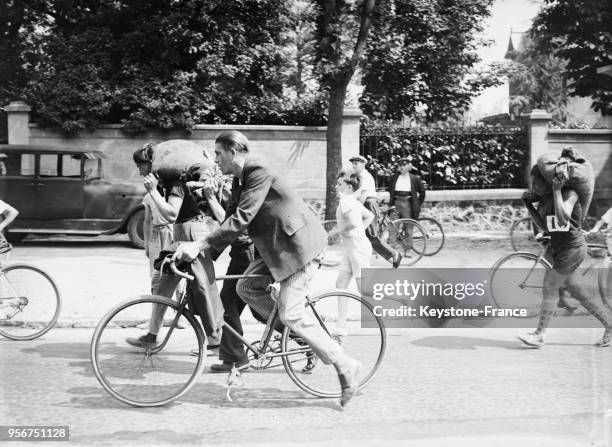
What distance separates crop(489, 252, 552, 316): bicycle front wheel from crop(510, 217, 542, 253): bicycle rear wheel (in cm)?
546

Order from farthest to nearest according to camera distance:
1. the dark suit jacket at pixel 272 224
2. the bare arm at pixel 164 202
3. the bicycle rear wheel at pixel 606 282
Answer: the bicycle rear wheel at pixel 606 282 < the bare arm at pixel 164 202 < the dark suit jacket at pixel 272 224

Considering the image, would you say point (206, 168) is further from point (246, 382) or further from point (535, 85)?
point (535, 85)

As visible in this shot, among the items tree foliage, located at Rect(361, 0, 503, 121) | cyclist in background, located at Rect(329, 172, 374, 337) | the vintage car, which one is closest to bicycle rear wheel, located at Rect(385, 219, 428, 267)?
the vintage car

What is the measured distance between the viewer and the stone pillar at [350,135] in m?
16.4

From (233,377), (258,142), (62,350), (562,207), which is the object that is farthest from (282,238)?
(258,142)

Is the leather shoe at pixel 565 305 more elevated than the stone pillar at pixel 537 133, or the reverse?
the stone pillar at pixel 537 133

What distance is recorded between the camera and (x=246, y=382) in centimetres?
535

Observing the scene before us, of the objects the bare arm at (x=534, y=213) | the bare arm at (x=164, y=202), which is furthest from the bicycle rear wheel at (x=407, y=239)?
the bare arm at (x=164, y=202)

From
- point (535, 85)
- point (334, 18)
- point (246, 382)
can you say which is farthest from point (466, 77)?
point (246, 382)

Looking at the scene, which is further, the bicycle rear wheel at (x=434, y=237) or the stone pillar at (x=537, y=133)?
the stone pillar at (x=537, y=133)

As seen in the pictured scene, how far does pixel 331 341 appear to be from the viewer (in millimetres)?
4695

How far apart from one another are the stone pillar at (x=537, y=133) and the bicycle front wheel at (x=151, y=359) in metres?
14.1

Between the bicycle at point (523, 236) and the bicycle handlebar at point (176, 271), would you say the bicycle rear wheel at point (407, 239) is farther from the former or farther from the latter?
the bicycle handlebar at point (176, 271)

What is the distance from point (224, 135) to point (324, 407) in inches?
75.1
